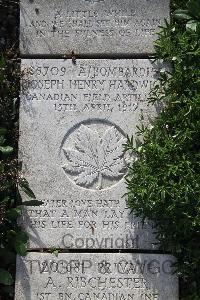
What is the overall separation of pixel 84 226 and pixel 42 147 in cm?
80

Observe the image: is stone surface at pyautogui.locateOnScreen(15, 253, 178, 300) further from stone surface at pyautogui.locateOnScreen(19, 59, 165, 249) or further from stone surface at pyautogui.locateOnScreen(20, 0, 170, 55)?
stone surface at pyautogui.locateOnScreen(20, 0, 170, 55)

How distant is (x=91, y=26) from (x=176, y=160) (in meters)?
1.54

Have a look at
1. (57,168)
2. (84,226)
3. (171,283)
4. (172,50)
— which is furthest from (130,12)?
(171,283)

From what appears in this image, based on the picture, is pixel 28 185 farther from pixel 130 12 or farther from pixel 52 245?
pixel 130 12

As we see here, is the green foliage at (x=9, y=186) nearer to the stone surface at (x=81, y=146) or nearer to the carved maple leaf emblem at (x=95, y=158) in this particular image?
the stone surface at (x=81, y=146)

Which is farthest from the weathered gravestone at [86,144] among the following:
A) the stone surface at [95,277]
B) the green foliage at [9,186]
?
the green foliage at [9,186]

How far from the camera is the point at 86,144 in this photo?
18.0 feet

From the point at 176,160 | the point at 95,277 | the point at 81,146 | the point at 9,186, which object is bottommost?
the point at 95,277

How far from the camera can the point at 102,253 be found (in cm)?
538

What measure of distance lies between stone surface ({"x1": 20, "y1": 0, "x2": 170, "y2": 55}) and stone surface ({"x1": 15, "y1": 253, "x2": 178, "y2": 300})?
1.88 metres

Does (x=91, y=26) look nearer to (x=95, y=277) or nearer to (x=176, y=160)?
(x=176, y=160)

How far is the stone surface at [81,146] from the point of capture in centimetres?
541

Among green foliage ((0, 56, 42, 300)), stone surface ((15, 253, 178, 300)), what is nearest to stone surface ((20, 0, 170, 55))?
green foliage ((0, 56, 42, 300))

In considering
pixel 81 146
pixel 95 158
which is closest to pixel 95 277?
pixel 95 158
